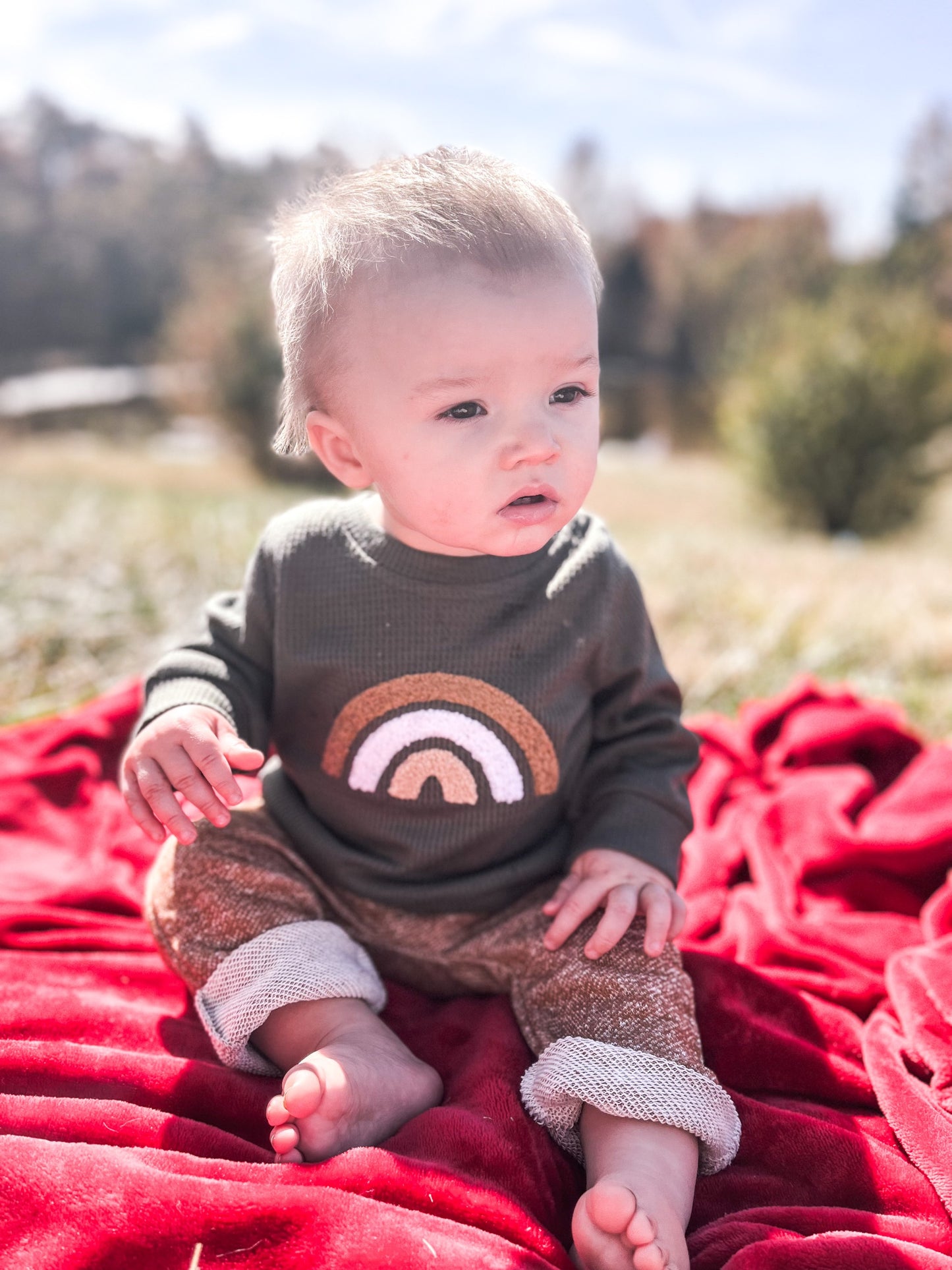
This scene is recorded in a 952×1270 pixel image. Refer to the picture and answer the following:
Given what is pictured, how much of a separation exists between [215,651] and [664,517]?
10.4 m

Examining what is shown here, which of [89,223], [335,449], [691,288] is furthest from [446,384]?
[691,288]

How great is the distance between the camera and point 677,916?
1.41 m

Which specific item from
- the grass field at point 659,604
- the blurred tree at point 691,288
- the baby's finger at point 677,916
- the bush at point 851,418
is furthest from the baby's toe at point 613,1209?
the blurred tree at point 691,288

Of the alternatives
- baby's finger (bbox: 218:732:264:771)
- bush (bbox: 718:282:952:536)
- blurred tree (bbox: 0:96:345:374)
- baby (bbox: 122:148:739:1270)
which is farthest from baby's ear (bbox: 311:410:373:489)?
blurred tree (bbox: 0:96:345:374)

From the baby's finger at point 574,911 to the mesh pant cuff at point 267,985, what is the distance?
25 cm

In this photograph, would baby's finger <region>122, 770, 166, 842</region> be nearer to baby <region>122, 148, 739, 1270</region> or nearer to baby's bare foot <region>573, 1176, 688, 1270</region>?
baby <region>122, 148, 739, 1270</region>

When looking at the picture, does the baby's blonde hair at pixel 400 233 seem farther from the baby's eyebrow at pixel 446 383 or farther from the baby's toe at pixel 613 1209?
the baby's toe at pixel 613 1209

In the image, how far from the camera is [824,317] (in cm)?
1030

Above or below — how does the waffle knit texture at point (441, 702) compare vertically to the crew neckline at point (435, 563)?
below

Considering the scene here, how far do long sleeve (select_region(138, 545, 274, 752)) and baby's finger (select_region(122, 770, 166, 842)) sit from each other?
162 millimetres

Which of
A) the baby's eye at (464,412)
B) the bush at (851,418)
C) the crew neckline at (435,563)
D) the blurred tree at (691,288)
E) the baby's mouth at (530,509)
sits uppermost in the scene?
the baby's eye at (464,412)

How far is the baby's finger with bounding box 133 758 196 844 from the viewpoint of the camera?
131 cm

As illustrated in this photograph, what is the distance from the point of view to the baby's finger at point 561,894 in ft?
4.69

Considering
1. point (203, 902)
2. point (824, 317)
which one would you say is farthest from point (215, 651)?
point (824, 317)
